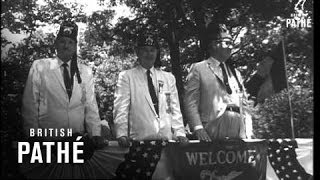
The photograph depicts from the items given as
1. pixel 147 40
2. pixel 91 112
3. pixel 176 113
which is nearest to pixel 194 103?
pixel 176 113

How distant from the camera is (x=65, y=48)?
431 centimetres

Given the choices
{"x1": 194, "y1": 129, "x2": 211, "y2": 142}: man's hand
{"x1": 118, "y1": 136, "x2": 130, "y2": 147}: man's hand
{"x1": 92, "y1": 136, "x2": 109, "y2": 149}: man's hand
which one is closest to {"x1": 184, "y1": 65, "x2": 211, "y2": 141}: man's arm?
{"x1": 194, "y1": 129, "x2": 211, "y2": 142}: man's hand

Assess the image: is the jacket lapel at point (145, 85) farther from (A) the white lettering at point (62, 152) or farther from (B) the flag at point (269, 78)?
(B) the flag at point (269, 78)

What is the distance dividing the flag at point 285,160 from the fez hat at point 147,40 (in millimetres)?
1468

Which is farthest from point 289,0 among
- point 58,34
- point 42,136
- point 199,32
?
point 42,136

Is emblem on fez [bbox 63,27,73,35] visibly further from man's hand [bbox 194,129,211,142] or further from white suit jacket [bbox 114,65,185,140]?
man's hand [bbox 194,129,211,142]

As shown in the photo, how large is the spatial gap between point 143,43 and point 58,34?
77 cm

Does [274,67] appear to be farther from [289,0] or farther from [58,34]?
[58,34]

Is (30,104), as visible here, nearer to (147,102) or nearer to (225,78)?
(147,102)

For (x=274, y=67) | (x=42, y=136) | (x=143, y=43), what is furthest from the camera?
(x=274, y=67)

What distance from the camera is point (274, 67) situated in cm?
488

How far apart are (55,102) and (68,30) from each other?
641 millimetres

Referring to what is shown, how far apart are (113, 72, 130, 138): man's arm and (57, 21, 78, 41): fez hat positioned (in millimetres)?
539
